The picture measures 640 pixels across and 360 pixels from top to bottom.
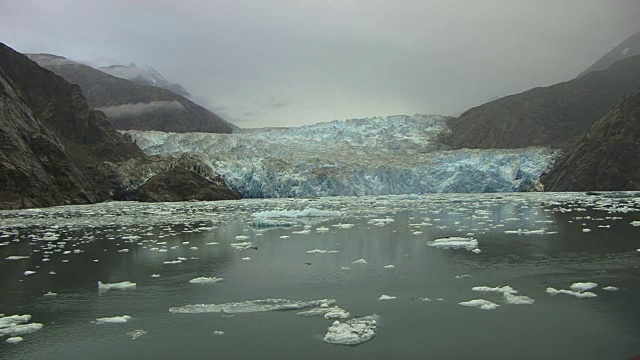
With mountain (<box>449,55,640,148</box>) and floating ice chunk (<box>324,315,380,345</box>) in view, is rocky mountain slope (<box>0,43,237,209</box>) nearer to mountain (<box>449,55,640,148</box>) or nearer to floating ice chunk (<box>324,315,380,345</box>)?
floating ice chunk (<box>324,315,380,345</box>)

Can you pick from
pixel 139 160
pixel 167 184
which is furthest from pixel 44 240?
pixel 139 160

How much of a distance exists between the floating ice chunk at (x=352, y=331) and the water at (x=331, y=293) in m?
0.07

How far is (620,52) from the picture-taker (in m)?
112

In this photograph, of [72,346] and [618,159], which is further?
[618,159]

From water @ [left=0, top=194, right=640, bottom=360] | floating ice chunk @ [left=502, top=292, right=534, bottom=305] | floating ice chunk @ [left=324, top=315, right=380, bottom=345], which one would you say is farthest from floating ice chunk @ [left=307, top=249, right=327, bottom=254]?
floating ice chunk @ [left=324, top=315, right=380, bottom=345]

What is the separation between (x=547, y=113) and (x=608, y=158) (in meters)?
34.2

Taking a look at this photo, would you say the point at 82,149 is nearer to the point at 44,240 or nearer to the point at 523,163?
the point at 44,240

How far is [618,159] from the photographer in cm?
3278

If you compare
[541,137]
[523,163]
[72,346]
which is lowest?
[72,346]

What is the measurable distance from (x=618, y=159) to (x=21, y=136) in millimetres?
37159

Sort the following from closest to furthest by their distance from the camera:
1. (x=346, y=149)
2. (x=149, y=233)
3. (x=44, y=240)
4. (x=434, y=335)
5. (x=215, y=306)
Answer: (x=434, y=335), (x=215, y=306), (x=44, y=240), (x=149, y=233), (x=346, y=149)

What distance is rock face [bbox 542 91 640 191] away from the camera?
32.3m

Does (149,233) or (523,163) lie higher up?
(523,163)

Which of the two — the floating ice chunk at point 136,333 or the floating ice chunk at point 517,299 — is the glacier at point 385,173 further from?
the floating ice chunk at point 136,333
